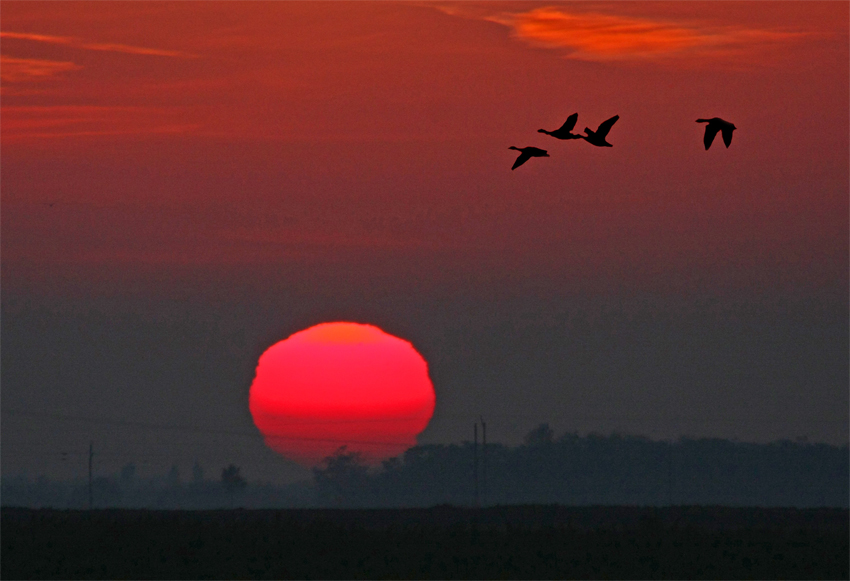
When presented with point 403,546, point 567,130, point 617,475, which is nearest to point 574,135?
point 567,130

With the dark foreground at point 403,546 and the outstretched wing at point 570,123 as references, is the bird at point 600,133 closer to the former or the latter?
the outstretched wing at point 570,123

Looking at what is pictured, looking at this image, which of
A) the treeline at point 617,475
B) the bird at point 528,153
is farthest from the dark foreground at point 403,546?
the treeline at point 617,475

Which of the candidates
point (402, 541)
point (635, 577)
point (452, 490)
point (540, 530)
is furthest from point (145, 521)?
point (452, 490)

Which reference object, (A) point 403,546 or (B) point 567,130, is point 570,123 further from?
(A) point 403,546

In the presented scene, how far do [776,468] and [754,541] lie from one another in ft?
410

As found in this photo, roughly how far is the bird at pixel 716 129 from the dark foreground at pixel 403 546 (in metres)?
19.1

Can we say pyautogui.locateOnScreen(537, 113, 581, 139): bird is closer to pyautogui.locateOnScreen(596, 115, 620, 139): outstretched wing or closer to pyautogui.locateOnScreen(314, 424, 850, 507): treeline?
pyautogui.locateOnScreen(596, 115, 620, 139): outstretched wing

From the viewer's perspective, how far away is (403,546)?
48.9 metres

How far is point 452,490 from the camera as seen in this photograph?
540ft

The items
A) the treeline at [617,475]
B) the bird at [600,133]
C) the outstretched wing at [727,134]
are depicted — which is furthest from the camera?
the treeline at [617,475]

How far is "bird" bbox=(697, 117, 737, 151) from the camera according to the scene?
1072 inches

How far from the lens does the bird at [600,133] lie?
29925 millimetres

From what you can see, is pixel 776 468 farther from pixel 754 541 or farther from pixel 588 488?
pixel 754 541

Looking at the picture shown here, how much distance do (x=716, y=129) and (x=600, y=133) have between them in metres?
3.15
